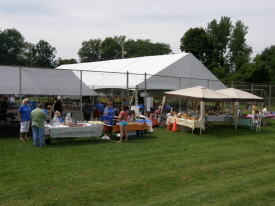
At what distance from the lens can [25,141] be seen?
10.3m

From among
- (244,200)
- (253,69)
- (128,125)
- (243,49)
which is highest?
(243,49)

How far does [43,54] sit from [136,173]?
68.0m

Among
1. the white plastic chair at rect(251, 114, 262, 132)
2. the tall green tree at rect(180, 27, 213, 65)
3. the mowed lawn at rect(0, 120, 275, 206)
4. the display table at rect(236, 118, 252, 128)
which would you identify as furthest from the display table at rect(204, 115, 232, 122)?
the tall green tree at rect(180, 27, 213, 65)

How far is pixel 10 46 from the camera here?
231ft

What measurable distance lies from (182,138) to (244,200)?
6.72 m

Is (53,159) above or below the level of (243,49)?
below

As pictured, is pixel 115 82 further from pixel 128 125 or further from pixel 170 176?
pixel 170 176

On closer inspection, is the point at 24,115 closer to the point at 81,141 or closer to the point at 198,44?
the point at 81,141

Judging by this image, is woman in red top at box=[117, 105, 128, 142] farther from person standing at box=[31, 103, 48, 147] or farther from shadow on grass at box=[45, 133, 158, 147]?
person standing at box=[31, 103, 48, 147]

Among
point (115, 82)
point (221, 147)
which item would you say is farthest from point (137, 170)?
point (115, 82)

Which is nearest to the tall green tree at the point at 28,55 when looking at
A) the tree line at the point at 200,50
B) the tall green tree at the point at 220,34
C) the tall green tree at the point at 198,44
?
the tree line at the point at 200,50

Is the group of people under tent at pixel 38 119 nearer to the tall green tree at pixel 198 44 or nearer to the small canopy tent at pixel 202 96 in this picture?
the small canopy tent at pixel 202 96

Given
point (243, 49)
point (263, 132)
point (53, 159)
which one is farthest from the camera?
point (243, 49)

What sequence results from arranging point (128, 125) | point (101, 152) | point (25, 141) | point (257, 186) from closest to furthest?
point (257, 186)
point (101, 152)
point (25, 141)
point (128, 125)
